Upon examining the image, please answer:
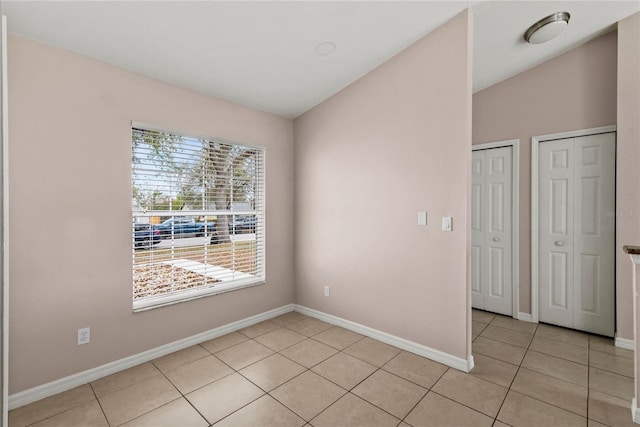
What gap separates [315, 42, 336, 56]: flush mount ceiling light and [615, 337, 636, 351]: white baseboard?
3586 millimetres

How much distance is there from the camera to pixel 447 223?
242 cm

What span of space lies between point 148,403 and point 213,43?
253 cm

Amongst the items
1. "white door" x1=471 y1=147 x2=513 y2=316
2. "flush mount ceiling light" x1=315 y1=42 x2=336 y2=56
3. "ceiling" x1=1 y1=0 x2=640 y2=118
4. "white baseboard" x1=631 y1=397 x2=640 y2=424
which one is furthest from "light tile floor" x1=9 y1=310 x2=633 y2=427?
"flush mount ceiling light" x1=315 y1=42 x2=336 y2=56

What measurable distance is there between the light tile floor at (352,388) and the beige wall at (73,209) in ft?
0.94

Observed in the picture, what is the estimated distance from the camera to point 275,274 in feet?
11.5

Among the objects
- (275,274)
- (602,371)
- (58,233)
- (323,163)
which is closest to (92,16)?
(58,233)

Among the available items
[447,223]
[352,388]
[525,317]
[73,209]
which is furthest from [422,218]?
[73,209]

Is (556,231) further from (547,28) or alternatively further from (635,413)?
(547,28)

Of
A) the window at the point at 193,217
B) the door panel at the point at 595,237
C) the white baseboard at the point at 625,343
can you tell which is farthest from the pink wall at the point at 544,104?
the window at the point at 193,217

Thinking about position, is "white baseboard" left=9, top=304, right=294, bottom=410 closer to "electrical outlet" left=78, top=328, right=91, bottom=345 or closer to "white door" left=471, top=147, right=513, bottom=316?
"electrical outlet" left=78, top=328, right=91, bottom=345

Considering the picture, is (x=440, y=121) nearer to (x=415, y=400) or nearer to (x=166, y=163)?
(x=415, y=400)

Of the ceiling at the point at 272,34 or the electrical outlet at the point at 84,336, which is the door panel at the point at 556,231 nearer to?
the ceiling at the point at 272,34

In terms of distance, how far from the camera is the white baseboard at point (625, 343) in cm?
263

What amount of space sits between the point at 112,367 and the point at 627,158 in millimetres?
4557
